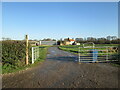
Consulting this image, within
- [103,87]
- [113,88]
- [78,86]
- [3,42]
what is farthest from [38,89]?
[3,42]

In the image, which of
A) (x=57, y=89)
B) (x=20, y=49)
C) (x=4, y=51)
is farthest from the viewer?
(x=20, y=49)

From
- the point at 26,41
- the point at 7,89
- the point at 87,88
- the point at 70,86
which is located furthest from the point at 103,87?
the point at 26,41

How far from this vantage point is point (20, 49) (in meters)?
7.32

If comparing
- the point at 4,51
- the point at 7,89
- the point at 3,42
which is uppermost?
the point at 3,42

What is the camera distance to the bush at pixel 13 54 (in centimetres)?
673

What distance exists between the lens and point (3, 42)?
23.4ft

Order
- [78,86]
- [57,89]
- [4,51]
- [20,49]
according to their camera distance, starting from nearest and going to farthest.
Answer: [57,89] < [78,86] < [4,51] < [20,49]

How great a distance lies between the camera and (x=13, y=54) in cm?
693

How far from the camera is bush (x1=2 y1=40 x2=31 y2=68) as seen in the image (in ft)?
22.1

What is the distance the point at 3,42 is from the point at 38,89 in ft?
16.4

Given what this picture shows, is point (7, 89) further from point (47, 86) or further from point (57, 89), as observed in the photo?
point (57, 89)

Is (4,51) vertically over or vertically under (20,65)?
over

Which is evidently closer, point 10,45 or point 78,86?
point 78,86

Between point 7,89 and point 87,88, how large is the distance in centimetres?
330
